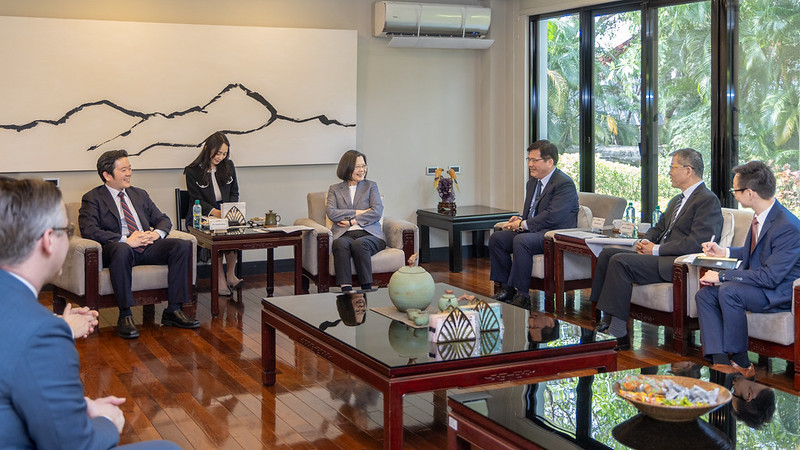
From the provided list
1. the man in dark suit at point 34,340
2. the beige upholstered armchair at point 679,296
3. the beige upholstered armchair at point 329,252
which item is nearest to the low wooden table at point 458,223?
the beige upholstered armchair at point 329,252

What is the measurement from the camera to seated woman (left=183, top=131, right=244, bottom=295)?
6.70 metres

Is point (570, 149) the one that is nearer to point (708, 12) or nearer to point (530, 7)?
point (530, 7)

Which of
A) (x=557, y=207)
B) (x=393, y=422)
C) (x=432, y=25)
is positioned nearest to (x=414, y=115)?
(x=432, y=25)

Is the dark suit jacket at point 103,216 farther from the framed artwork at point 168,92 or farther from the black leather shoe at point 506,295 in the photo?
the black leather shoe at point 506,295

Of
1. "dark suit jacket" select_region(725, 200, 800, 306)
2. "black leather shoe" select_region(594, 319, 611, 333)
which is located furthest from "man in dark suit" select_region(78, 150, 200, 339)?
"dark suit jacket" select_region(725, 200, 800, 306)

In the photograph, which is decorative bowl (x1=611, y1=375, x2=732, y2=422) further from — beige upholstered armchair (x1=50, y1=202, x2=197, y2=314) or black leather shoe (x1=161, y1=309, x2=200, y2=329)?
beige upholstered armchair (x1=50, y1=202, x2=197, y2=314)

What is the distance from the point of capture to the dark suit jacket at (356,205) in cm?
658

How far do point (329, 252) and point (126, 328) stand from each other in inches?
64.7

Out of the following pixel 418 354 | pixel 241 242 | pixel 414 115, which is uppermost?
pixel 414 115

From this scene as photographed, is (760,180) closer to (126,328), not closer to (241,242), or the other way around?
(241,242)

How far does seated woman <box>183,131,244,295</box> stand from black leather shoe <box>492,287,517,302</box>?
6.61 feet

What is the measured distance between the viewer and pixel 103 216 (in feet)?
18.8

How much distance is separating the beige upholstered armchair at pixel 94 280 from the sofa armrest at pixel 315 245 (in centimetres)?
95

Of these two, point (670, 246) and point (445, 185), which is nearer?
point (670, 246)
